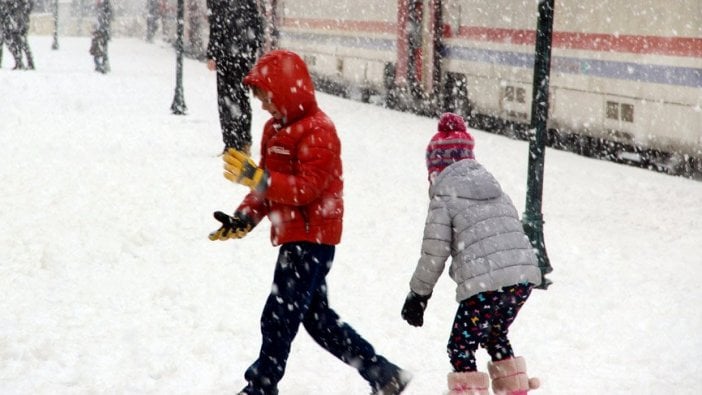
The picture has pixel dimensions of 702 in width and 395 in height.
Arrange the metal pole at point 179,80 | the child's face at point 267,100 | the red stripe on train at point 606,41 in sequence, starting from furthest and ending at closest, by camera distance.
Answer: the metal pole at point 179,80, the red stripe on train at point 606,41, the child's face at point 267,100

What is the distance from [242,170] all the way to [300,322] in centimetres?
80

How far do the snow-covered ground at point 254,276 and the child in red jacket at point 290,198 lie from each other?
718mm

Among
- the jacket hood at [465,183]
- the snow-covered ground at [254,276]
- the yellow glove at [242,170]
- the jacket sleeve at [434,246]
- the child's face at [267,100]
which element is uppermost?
the child's face at [267,100]

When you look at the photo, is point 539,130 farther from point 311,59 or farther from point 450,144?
point 311,59

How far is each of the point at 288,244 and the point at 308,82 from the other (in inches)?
25.5

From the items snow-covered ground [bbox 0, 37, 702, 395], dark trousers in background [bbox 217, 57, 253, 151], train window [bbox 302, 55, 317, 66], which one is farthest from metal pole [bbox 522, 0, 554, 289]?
train window [bbox 302, 55, 317, 66]

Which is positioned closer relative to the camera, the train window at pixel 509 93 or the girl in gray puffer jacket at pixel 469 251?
the girl in gray puffer jacket at pixel 469 251

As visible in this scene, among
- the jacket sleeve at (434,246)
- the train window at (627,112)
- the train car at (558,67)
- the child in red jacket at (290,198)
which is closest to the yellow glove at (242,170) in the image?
the child in red jacket at (290,198)

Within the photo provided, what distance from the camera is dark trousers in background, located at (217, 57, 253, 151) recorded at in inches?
423

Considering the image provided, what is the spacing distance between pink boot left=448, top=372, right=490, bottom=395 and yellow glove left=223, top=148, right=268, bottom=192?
3.82 feet

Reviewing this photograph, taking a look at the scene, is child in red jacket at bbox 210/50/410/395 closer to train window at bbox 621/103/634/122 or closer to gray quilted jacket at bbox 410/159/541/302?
gray quilted jacket at bbox 410/159/541/302

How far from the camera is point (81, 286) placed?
261 inches

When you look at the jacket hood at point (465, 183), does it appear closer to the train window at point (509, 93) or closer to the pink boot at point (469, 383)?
the pink boot at point (469, 383)

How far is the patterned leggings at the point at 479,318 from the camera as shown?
417cm
